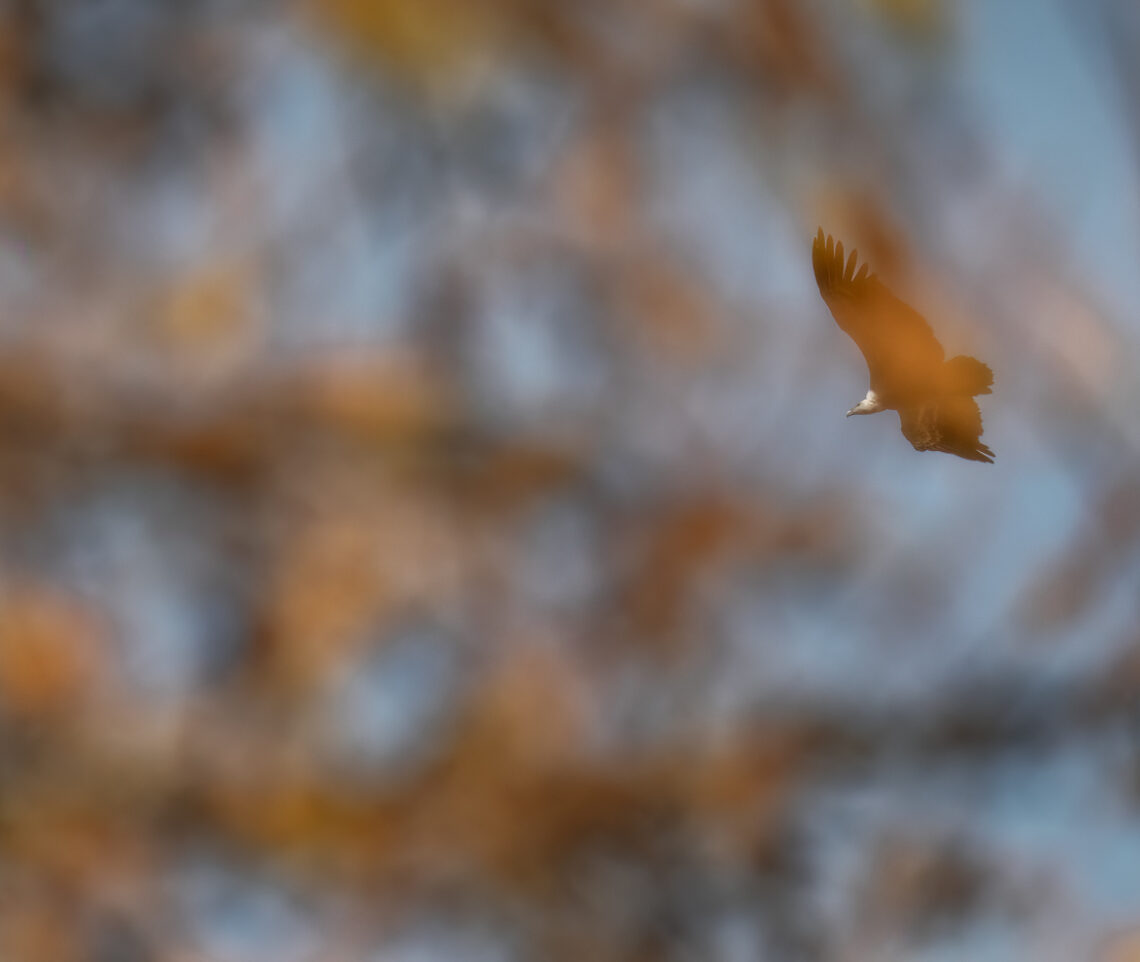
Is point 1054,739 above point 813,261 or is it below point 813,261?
below

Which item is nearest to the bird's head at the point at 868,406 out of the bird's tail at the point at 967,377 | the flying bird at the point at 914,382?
the flying bird at the point at 914,382

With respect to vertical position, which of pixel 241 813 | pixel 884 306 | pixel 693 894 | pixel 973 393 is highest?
pixel 884 306

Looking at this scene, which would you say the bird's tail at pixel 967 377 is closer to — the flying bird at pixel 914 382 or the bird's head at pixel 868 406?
the flying bird at pixel 914 382

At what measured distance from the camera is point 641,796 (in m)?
2.12

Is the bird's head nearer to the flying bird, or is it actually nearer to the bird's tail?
the flying bird

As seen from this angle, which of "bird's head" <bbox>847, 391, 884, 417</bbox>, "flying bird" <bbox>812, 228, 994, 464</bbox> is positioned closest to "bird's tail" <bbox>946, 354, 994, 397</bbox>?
"flying bird" <bbox>812, 228, 994, 464</bbox>

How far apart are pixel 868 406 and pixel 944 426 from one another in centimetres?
14

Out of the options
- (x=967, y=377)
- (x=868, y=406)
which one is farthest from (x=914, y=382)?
(x=967, y=377)

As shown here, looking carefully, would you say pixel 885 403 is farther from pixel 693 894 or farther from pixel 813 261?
pixel 693 894

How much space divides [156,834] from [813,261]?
177 cm

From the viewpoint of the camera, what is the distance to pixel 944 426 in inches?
83.8

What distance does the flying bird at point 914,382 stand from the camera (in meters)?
2.03

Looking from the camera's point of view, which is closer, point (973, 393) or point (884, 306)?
point (973, 393)

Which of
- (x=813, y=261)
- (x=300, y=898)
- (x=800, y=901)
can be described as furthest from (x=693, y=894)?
(x=813, y=261)
